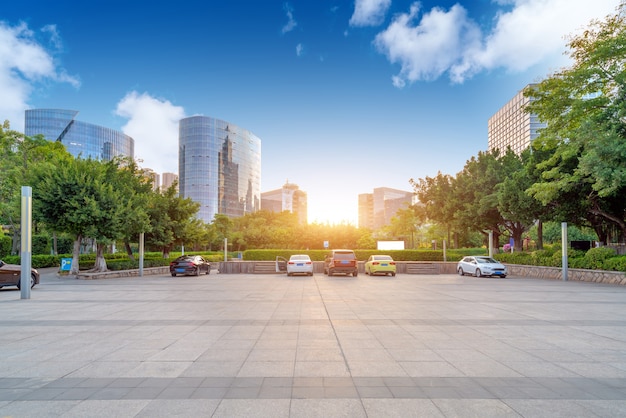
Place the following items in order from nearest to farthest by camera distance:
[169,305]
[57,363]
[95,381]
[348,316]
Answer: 1. [95,381]
2. [57,363]
3. [348,316]
4. [169,305]

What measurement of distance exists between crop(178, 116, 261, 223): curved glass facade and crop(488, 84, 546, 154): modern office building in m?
100

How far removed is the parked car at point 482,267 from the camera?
85.4 ft

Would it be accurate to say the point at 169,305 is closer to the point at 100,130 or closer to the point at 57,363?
the point at 57,363

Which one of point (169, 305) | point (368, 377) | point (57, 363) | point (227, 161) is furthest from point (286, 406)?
point (227, 161)

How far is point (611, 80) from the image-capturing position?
76.3 ft

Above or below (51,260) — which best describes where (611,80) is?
above

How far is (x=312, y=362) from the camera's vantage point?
5730 mm

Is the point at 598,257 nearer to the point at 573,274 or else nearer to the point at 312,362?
the point at 573,274

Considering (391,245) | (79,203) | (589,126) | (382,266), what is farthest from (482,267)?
(79,203)

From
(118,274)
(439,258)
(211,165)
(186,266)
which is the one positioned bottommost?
(439,258)

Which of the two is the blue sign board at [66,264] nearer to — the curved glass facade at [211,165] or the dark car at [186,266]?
the dark car at [186,266]

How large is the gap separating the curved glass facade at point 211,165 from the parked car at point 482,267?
4929 inches

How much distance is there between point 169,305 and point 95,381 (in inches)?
290

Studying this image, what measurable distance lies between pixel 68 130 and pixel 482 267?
133686mm
